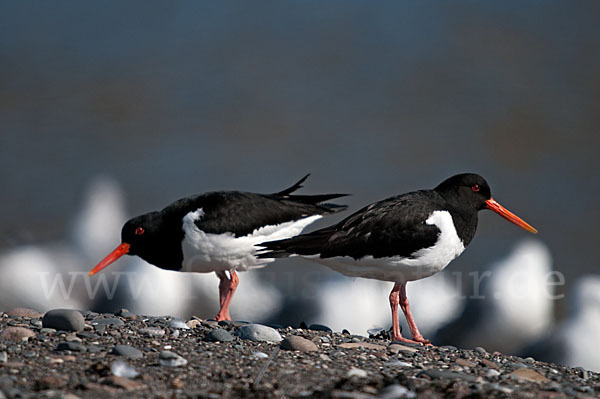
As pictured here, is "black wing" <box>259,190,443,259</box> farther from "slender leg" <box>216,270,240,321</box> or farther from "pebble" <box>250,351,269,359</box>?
"pebble" <box>250,351,269,359</box>

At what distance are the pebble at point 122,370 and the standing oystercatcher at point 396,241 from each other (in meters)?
2.19

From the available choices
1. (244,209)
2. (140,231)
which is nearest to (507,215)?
(244,209)

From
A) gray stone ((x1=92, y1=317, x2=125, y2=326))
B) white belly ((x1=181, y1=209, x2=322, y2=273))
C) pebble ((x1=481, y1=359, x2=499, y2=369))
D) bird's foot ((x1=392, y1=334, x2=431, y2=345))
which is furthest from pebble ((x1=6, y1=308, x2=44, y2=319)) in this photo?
pebble ((x1=481, y1=359, x2=499, y2=369))

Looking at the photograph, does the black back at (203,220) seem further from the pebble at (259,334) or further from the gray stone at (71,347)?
the gray stone at (71,347)

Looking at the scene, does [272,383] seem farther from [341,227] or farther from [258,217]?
[258,217]

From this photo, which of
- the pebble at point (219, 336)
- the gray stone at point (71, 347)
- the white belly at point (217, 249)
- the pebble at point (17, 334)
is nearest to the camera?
the gray stone at point (71, 347)

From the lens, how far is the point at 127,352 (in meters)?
3.86

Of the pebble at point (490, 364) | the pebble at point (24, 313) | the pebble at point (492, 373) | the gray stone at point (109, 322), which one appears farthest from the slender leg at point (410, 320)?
the pebble at point (24, 313)

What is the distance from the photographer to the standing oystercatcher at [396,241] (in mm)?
5215

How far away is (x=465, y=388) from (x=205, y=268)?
3.13 m

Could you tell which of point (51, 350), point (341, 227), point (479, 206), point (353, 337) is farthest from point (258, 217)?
point (51, 350)

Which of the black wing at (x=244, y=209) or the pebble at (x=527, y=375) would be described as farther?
the black wing at (x=244, y=209)

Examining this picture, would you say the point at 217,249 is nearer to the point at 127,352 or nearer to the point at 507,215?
the point at 127,352

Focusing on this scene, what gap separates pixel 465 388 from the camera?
352cm
